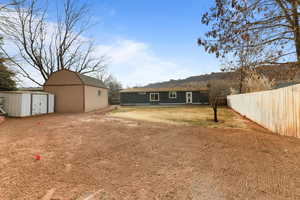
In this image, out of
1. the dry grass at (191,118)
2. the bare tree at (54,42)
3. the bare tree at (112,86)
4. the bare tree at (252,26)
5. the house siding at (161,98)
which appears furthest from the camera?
the bare tree at (112,86)

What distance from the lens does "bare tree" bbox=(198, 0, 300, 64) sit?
352cm

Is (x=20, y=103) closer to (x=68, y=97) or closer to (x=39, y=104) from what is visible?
(x=39, y=104)

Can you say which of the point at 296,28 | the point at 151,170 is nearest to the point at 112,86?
the point at 296,28

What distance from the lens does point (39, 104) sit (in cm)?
1027

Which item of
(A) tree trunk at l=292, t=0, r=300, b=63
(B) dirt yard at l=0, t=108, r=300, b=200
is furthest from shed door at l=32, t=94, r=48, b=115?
(A) tree trunk at l=292, t=0, r=300, b=63

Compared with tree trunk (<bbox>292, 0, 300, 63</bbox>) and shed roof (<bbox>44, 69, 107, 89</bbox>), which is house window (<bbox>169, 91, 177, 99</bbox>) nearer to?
shed roof (<bbox>44, 69, 107, 89</bbox>)

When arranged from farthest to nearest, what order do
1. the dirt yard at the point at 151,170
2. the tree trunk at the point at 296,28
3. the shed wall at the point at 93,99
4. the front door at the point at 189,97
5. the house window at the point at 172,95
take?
the house window at the point at 172,95 < the front door at the point at 189,97 < the shed wall at the point at 93,99 < the tree trunk at the point at 296,28 < the dirt yard at the point at 151,170

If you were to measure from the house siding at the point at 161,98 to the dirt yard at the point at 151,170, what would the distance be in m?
16.8

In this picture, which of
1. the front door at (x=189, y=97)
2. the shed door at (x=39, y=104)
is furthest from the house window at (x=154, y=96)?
the shed door at (x=39, y=104)

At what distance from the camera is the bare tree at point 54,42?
1447 cm

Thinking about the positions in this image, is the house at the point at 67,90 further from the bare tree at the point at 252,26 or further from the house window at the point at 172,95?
the house window at the point at 172,95

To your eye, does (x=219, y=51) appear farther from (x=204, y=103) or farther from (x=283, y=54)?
(x=204, y=103)

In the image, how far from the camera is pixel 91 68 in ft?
66.0

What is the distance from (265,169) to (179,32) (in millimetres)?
7920
